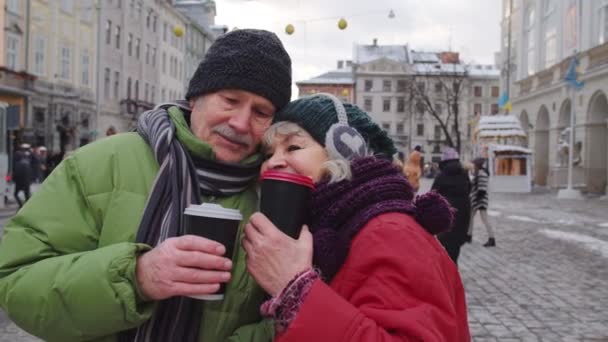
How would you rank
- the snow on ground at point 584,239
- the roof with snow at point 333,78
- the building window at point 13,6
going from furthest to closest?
the roof with snow at point 333,78, the building window at point 13,6, the snow on ground at point 584,239

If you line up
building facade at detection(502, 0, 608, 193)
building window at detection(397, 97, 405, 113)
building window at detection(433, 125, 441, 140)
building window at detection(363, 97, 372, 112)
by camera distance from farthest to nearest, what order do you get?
building window at detection(363, 97, 372, 112)
building window at detection(397, 97, 405, 113)
building window at detection(433, 125, 441, 140)
building facade at detection(502, 0, 608, 193)

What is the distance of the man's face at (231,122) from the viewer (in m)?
1.97

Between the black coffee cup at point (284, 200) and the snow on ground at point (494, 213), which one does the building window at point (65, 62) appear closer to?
the snow on ground at point (494, 213)

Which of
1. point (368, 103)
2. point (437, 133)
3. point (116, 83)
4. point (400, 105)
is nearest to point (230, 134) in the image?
point (116, 83)

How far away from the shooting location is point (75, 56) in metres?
36.8

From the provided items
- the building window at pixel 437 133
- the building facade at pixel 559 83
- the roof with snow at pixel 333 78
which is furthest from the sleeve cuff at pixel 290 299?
the roof with snow at pixel 333 78

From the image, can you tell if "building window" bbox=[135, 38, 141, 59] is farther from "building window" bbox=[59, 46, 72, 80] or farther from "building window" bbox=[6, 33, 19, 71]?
"building window" bbox=[6, 33, 19, 71]

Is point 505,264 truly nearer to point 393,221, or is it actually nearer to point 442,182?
point 442,182

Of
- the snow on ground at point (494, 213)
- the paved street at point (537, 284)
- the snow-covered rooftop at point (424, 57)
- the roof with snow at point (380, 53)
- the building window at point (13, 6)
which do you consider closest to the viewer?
the paved street at point (537, 284)

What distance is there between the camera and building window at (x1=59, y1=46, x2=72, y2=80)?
3528cm

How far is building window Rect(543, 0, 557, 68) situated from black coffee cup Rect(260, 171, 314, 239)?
1458 inches

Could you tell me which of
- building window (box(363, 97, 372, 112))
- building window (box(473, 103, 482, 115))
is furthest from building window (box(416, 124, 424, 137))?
building window (box(473, 103, 482, 115))

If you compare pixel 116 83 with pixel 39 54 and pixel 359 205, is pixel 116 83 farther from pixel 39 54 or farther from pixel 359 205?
pixel 359 205

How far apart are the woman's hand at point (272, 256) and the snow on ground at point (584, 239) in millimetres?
11147
